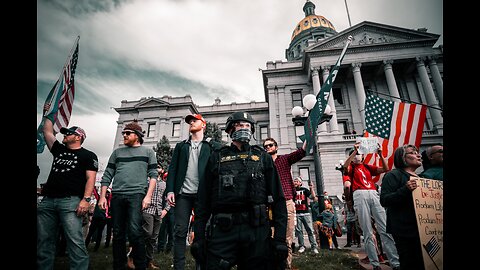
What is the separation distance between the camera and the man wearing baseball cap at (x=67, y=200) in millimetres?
2980

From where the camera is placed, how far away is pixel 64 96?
15.7ft

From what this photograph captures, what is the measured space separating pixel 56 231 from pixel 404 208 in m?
4.44

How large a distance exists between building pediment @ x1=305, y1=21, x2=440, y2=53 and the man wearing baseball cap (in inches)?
1067

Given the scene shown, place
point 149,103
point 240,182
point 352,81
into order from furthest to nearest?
point 149,103 → point 352,81 → point 240,182

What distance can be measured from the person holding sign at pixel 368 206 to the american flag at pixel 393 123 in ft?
4.19

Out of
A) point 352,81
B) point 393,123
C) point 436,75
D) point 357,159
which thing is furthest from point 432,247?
point 436,75

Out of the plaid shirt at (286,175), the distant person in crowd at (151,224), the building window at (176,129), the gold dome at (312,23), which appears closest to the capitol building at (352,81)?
the building window at (176,129)

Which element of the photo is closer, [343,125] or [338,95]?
[343,125]

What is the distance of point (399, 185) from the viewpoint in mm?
2916

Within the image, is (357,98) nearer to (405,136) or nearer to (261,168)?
(405,136)

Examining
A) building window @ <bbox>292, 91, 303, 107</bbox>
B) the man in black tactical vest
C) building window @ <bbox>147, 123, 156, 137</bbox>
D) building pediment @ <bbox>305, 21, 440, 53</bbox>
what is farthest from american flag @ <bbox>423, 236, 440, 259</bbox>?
building window @ <bbox>147, 123, 156, 137</bbox>

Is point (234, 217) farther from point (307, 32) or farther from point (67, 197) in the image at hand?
point (307, 32)

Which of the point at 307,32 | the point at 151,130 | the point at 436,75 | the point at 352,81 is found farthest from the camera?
the point at 307,32
